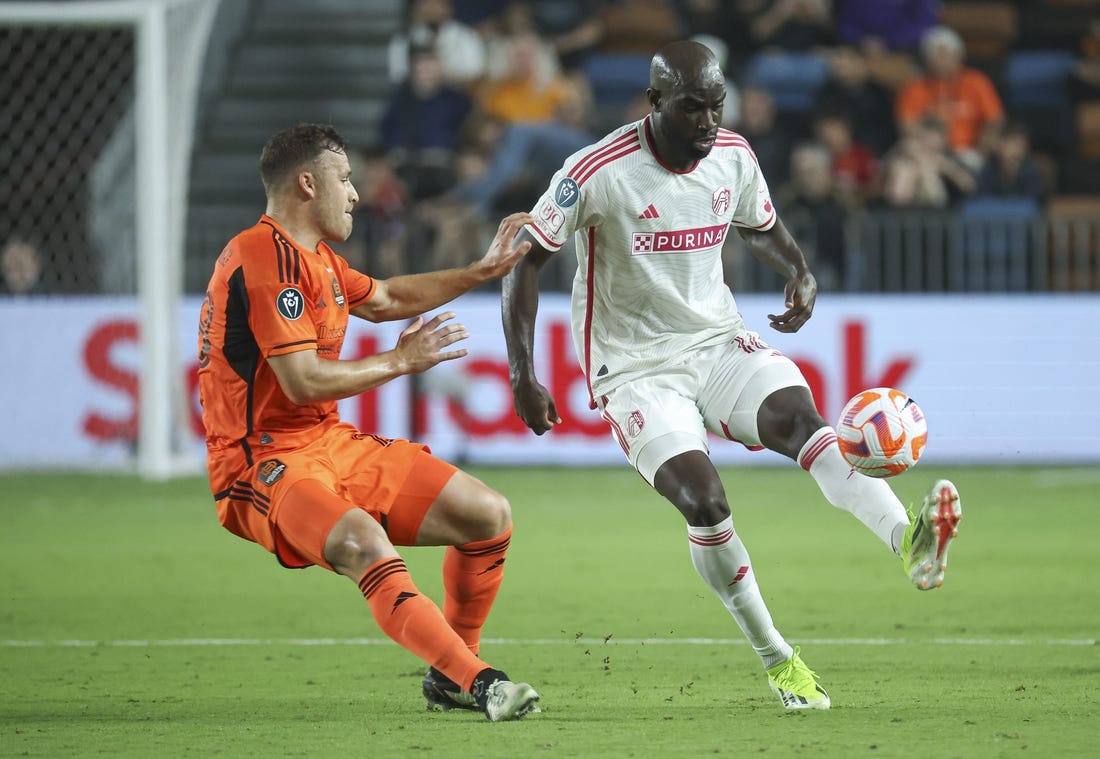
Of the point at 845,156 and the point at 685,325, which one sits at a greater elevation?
the point at 685,325

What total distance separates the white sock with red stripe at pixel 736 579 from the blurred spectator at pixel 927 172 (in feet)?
33.3

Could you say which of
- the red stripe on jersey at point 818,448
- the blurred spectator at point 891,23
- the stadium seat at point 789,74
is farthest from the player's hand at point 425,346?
the blurred spectator at point 891,23

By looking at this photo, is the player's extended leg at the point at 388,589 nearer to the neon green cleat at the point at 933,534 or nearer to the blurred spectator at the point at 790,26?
the neon green cleat at the point at 933,534

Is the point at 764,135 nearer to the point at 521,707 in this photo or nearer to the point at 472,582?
the point at 472,582

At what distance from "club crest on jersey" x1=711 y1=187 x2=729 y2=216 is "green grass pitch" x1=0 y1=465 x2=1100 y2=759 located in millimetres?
1701

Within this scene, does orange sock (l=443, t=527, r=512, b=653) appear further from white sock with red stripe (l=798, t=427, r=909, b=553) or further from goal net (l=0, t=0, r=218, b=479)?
goal net (l=0, t=0, r=218, b=479)

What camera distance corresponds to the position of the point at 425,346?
17.8ft

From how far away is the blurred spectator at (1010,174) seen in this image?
15727 mm

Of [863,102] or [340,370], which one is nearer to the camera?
[340,370]

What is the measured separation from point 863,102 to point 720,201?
34.8ft

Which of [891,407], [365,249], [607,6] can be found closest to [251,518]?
[891,407]

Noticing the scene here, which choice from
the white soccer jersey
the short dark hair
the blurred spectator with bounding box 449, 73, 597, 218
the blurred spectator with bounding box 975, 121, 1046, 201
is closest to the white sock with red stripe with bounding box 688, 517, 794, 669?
the white soccer jersey

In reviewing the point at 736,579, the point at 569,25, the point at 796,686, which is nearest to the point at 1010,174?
the point at 569,25

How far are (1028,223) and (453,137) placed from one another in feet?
18.3
